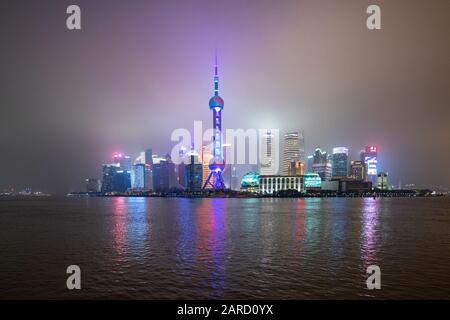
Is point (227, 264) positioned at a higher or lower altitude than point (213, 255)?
higher

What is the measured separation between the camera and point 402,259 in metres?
A: 39.5

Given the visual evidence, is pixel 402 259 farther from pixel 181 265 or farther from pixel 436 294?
pixel 181 265

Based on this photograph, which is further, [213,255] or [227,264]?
[213,255]

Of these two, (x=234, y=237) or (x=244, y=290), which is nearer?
(x=244, y=290)

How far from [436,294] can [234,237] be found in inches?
1341

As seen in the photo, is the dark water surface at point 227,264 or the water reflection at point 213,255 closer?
the dark water surface at point 227,264

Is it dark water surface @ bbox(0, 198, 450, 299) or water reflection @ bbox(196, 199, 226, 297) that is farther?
water reflection @ bbox(196, 199, 226, 297)

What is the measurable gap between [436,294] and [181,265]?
23786 millimetres

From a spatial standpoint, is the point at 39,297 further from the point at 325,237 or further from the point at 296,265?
the point at 325,237
